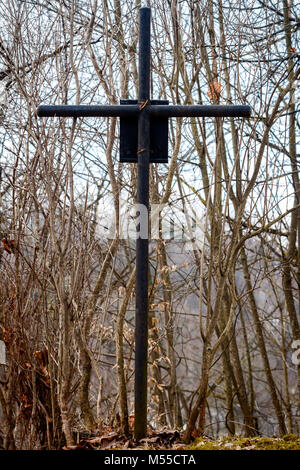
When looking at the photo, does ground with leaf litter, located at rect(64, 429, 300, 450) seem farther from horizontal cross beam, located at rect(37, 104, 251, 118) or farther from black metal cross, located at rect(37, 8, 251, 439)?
horizontal cross beam, located at rect(37, 104, 251, 118)

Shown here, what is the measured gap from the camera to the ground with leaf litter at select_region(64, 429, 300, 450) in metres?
2.89

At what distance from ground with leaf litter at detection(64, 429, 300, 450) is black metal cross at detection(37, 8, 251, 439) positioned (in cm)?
24

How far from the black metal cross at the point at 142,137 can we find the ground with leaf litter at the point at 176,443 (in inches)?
9.5

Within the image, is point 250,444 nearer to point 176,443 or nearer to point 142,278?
point 176,443

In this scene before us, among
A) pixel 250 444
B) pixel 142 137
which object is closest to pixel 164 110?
pixel 142 137

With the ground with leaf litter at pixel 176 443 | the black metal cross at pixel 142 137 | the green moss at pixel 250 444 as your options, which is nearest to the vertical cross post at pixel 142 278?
the black metal cross at pixel 142 137

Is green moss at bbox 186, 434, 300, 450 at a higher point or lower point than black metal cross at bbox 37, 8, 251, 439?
lower

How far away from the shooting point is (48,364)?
375cm

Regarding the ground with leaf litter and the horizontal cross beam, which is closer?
the horizontal cross beam

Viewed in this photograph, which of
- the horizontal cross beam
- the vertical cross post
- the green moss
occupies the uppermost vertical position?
the horizontal cross beam

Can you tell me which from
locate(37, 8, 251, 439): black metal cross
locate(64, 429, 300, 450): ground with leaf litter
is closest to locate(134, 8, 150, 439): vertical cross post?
locate(37, 8, 251, 439): black metal cross

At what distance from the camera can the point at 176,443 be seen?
3.32 m
